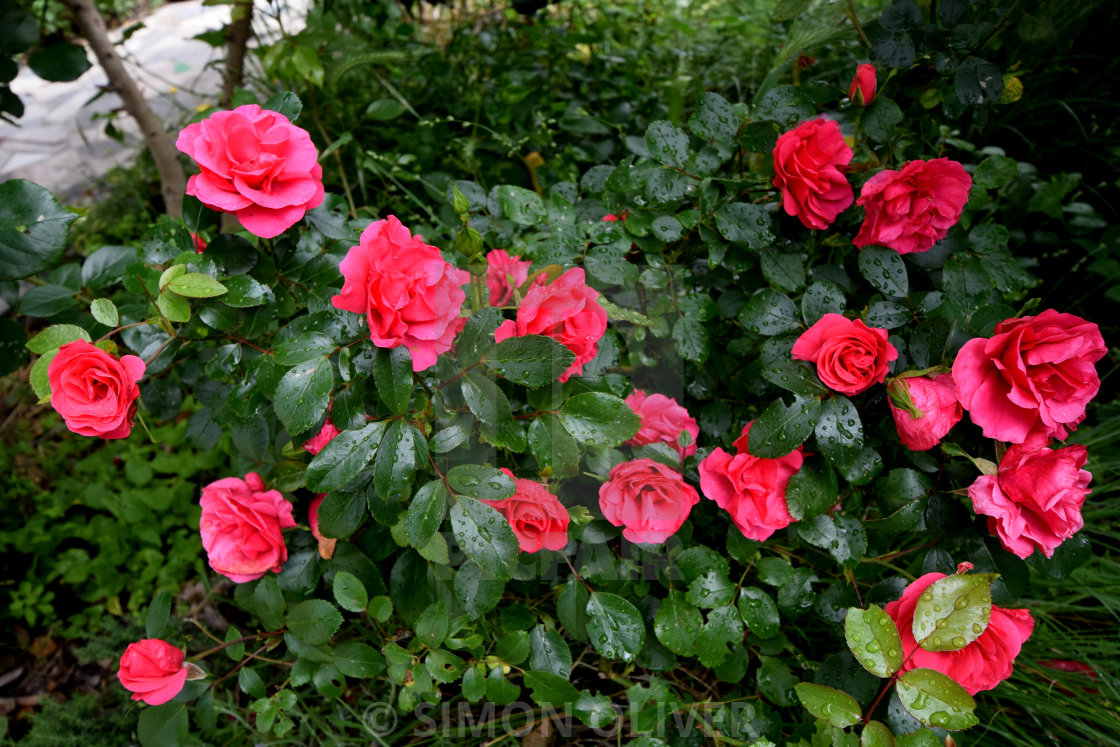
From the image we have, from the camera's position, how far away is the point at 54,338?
0.87m

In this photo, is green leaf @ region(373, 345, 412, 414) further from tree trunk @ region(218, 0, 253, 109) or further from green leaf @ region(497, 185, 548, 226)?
tree trunk @ region(218, 0, 253, 109)

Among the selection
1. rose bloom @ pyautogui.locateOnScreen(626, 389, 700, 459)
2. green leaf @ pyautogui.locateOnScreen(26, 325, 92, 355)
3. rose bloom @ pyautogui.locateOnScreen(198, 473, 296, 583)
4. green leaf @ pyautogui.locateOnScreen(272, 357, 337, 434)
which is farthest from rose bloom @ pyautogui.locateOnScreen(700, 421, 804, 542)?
green leaf @ pyautogui.locateOnScreen(26, 325, 92, 355)

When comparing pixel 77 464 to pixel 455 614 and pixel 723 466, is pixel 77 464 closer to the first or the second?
pixel 455 614

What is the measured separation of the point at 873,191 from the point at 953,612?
60 cm

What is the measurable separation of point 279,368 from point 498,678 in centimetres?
56

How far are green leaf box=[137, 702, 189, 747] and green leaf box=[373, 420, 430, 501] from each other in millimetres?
635

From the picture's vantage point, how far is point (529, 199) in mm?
1180

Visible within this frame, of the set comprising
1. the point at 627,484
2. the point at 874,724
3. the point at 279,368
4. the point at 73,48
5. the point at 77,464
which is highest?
the point at 73,48

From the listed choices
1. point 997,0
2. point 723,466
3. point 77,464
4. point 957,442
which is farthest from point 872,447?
point 77,464

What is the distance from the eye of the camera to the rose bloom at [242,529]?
3.38 ft

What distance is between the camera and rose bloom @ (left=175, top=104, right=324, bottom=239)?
2.73ft

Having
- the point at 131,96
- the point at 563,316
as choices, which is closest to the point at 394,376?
→ the point at 563,316

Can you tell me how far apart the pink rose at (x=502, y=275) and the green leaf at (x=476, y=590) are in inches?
16.7

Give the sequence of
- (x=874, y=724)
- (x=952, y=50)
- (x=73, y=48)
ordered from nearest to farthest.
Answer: (x=874, y=724)
(x=952, y=50)
(x=73, y=48)
